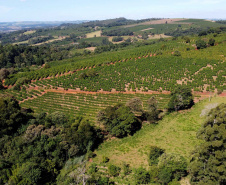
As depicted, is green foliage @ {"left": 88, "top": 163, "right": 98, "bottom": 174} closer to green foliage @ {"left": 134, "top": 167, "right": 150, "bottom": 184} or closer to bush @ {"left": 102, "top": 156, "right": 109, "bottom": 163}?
bush @ {"left": 102, "top": 156, "right": 109, "bottom": 163}

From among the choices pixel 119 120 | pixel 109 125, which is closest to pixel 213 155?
pixel 119 120

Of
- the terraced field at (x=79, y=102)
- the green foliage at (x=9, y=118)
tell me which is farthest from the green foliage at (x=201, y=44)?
the green foliage at (x=9, y=118)

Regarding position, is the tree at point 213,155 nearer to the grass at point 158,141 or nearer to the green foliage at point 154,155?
the green foliage at point 154,155

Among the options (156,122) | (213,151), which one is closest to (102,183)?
(213,151)

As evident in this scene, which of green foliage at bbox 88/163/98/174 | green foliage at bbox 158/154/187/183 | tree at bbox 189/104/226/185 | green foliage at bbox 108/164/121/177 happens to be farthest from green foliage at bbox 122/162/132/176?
tree at bbox 189/104/226/185

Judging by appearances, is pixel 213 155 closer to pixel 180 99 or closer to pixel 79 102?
pixel 180 99
